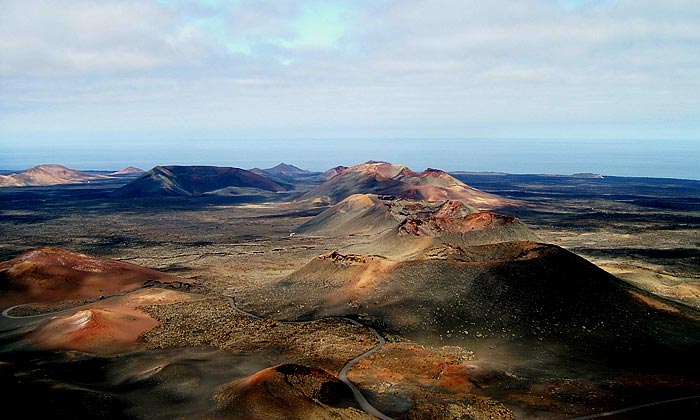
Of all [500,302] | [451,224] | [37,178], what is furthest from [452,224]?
[37,178]

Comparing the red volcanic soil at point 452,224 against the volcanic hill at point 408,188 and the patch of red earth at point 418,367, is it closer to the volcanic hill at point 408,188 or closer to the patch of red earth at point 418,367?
the patch of red earth at point 418,367

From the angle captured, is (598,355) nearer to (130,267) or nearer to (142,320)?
(142,320)

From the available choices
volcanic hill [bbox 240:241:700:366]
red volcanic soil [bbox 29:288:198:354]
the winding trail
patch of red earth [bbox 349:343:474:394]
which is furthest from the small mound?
patch of red earth [bbox 349:343:474:394]

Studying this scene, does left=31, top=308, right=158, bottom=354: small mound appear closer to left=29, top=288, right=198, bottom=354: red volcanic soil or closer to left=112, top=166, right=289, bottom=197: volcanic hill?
left=29, top=288, right=198, bottom=354: red volcanic soil

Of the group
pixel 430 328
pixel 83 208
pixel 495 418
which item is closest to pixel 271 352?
pixel 430 328

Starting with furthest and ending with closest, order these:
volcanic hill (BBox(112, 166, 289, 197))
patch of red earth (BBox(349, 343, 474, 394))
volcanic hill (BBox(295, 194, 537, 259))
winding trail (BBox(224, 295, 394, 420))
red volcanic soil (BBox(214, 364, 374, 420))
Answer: volcanic hill (BBox(112, 166, 289, 197)) → volcanic hill (BBox(295, 194, 537, 259)) → patch of red earth (BBox(349, 343, 474, 394)) → winding trail (BBox(224, 295, 394, 420)) → red volcanic soil (BBox(214, 364, 374, 420))

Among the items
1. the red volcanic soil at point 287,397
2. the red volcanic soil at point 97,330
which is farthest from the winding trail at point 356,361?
the red volcanic soil at point 97,330

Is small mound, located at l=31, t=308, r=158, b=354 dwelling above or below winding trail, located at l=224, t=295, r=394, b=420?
below
